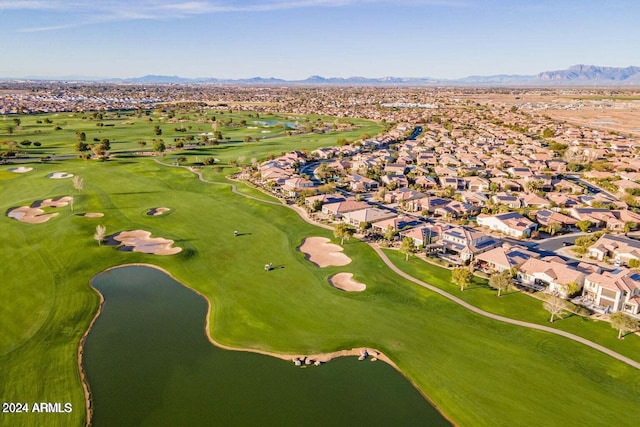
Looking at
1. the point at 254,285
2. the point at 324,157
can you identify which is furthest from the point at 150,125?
the point at 254,285

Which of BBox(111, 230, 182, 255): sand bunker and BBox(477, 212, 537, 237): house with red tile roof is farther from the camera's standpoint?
BBox(477, 212, 537, 237): house with red tile roof

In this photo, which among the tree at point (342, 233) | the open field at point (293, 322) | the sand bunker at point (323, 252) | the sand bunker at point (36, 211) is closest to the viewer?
the open field at point (293, 322)

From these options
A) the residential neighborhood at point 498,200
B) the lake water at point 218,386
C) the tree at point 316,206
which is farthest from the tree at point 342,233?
the lake water at point 218,386

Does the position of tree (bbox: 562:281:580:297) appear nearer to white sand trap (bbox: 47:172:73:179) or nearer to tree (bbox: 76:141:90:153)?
white sand trap (bbox: 47:172:73:179)

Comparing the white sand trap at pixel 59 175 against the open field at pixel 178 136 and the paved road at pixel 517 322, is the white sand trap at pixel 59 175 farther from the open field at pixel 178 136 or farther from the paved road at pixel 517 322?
the paved road at pixel 517 322

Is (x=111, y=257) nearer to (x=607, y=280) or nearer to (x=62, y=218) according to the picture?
(x=62, y=218)

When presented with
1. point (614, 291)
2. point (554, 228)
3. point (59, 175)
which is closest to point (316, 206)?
point (554, 228)

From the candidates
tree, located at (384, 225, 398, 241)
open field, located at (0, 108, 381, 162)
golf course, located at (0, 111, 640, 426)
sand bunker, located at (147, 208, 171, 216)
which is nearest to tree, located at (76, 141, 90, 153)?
open field, located at (0, 108, 381, 162)
